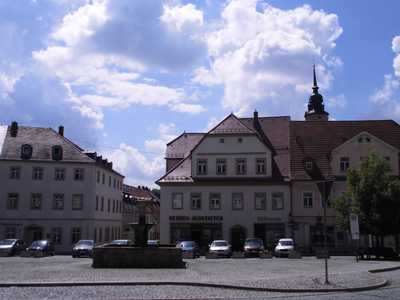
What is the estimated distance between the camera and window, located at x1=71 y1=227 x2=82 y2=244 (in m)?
Answer: 54.4

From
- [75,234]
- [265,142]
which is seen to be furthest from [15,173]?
[265,142]

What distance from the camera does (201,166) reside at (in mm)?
51156

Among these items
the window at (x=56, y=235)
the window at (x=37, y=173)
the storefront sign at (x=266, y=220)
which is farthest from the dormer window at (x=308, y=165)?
the window at (x=37, y=173)

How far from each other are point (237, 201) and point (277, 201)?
367 centimetres

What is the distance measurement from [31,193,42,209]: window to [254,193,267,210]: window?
2194 cm

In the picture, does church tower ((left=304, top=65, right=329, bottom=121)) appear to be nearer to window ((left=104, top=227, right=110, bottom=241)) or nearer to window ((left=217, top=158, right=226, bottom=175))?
window ((left=217, top=158, right=226, bottom=175))

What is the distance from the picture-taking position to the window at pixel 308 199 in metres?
48.8

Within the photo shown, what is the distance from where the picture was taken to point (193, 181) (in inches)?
1970

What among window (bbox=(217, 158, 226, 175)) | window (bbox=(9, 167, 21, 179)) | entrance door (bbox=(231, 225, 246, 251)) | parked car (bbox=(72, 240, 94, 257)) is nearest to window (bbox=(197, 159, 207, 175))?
window (bbox=(217, 158, 226, 175))

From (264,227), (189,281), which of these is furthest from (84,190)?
(189,281)

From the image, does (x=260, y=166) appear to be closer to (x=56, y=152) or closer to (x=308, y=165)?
(x=308, y=165)

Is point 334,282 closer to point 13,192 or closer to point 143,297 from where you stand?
point 143,297

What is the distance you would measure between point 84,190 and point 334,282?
40.7 metres

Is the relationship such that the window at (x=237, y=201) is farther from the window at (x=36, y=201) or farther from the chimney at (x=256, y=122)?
the window at (x=36, y=201)
